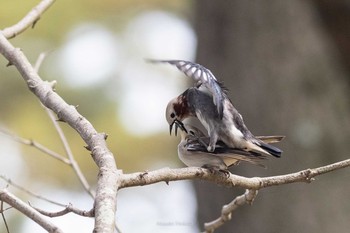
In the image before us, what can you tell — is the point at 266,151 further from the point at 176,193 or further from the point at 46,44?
the point at 46,44

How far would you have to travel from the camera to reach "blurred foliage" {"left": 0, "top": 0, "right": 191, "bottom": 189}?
444 cm

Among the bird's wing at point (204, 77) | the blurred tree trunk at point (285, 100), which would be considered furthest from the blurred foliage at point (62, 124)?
the bird's wing at point (204, 77)

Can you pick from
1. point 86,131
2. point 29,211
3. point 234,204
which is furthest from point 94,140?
point 234,204

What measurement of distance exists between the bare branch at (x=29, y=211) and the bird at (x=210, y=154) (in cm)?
38

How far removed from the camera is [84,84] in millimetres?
4945

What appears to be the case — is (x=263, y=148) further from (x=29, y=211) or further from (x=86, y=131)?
(x=29, y=211)

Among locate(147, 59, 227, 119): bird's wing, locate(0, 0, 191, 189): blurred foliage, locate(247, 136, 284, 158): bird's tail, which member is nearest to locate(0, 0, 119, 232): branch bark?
locate(147, 59, 227, 119): bird's wing

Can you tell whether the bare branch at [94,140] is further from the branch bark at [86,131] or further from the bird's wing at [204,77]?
the bird's wing at [204,77]

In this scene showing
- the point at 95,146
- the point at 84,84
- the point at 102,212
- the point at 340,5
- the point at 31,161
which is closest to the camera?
the point at 102,212

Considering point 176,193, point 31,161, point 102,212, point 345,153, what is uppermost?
point 31,161

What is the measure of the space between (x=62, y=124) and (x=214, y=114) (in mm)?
3046

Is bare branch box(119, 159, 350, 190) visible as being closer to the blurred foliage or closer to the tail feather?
the tail feather

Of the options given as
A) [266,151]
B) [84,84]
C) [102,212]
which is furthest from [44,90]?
[84,84]

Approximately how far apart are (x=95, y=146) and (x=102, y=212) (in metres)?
0.22
